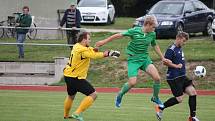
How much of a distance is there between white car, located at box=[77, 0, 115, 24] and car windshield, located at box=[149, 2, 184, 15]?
31.2ft

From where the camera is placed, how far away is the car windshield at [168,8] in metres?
29.8

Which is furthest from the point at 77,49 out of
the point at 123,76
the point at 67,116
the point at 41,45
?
the point at 41,45

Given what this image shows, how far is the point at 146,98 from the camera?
62.8 ft

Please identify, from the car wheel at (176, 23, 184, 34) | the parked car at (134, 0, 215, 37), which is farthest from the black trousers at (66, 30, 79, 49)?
the car wheel at (176, 23, 184, 34)

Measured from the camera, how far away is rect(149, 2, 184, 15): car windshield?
2978cm

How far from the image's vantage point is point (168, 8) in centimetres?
3019

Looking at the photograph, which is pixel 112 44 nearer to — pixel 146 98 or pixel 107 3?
pixel 146 98

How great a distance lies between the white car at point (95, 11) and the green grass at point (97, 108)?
19753mm

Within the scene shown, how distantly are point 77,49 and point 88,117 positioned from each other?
1.80 m

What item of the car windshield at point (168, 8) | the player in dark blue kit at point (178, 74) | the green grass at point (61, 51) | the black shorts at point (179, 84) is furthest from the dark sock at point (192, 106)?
the car windshield at point (168, 8)

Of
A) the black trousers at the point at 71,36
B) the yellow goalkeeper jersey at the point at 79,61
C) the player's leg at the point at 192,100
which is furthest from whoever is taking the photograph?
the black trousers at the point at 71,36

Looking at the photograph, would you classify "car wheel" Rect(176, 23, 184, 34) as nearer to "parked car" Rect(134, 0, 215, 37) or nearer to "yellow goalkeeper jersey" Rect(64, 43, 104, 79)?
"parked car" Rect(134, 0, 215, 37)

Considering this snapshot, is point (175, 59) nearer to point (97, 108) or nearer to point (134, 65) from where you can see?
point (134, 65)

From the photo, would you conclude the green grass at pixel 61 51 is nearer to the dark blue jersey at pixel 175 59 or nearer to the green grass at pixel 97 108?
the green grass at pixel 97 108
